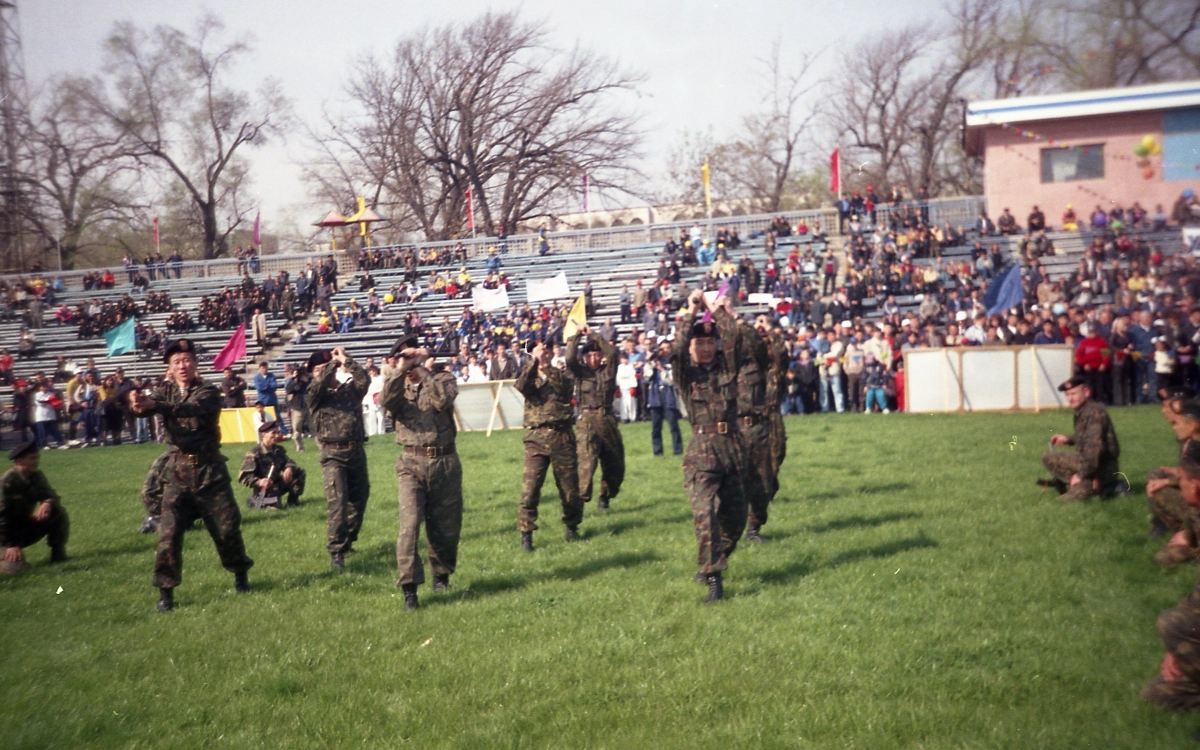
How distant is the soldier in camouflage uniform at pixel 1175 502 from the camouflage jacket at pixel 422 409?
5.66 meters

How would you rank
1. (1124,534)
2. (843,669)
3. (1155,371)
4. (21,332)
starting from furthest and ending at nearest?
(21,332)
(1155,371)
(1124,534)
(843,669)

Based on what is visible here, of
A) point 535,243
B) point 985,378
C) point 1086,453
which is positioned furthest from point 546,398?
point 535,243

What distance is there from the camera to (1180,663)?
5148 mm

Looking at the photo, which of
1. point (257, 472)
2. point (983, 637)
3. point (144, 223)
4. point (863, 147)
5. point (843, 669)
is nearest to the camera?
point (843, 669)

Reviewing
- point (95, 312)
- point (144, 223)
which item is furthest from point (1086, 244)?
point (144, 223)

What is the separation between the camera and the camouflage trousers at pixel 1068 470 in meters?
10.7

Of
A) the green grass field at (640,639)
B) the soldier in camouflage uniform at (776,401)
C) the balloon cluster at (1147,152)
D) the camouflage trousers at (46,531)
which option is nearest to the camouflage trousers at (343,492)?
the green grass field at (640,639)

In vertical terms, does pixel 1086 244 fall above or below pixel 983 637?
above

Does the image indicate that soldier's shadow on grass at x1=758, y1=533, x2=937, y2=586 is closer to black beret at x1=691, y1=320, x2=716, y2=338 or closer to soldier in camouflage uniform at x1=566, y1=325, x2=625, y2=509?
black beret at x1=691, y1=320, x2=716, y2=338

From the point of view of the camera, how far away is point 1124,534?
9.18m

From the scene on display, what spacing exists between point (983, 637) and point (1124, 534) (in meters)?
3.55

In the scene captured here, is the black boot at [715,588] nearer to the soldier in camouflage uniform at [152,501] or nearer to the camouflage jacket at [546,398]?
the camouflage jacket at [546,398]

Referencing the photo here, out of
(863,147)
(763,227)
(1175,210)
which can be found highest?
(863,147)

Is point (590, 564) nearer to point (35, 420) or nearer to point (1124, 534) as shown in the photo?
point (1124, 534)
